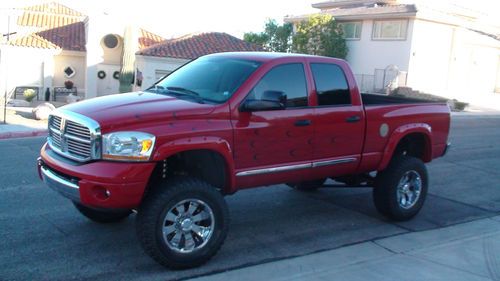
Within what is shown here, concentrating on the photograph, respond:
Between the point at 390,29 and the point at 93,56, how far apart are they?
61.7 feet

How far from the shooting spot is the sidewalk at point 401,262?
5.12 m

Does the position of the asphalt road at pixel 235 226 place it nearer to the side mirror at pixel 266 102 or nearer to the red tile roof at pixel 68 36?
the side mirror at pixel 266 102

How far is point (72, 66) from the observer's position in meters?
33.2

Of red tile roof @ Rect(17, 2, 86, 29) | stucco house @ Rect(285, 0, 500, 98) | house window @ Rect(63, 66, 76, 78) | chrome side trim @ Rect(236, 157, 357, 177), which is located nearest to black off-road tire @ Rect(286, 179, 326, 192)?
chrome side trim @ Rect(236, 157, 357, 177)

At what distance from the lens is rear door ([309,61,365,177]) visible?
6.17 m

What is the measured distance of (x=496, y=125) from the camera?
21.5m

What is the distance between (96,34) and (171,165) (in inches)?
1107

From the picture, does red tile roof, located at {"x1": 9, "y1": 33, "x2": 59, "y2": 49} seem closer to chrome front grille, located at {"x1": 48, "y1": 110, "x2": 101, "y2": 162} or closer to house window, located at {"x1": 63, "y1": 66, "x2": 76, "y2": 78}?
house window, located at {"x1": 63, "y1": 66, "x2": 76, "y2": 78}

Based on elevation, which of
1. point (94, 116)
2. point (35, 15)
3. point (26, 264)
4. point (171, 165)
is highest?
point (35, 15)

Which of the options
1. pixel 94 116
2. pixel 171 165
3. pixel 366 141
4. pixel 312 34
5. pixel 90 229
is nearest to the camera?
pixel 94 116

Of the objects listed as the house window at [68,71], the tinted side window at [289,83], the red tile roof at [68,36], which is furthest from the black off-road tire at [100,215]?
the red tile roof at [68,36]

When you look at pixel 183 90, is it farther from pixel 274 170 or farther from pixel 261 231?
pixel 261 231

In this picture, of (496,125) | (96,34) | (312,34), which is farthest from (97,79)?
(496,125)

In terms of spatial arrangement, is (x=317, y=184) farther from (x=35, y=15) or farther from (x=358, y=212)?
(x=35, y=15)
